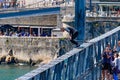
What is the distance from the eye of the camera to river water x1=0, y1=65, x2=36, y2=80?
3962 centimetres

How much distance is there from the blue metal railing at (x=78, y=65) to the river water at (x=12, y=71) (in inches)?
837

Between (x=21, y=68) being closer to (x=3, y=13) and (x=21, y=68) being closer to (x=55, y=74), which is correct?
(x=3, y=13)

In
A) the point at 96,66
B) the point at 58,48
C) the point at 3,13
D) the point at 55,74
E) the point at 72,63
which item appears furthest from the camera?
the point at 3,13

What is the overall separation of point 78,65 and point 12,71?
28177 millimetres

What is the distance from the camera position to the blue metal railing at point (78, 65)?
38.9 ft

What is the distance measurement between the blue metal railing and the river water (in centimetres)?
2126

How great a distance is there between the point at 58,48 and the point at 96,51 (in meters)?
31.1

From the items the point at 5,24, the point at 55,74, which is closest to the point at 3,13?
the point at 5,24

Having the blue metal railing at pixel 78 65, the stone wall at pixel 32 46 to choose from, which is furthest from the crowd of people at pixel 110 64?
the stone wall at pixel 32 46

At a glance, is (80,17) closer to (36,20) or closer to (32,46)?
(32,46)

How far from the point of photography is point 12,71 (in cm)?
4222

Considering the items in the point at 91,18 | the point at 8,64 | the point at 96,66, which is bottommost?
the point at 8,64

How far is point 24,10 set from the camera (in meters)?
52.5

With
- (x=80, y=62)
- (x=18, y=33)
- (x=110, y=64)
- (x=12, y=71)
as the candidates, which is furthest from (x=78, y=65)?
(x=18, y=33)
